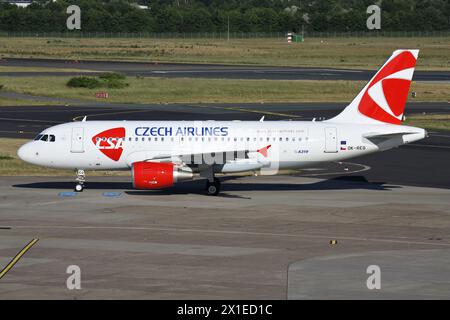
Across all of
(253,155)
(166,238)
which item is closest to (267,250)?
(166,238)

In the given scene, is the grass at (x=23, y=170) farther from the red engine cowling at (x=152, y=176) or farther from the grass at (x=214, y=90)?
the grass at (x=214, y=90)

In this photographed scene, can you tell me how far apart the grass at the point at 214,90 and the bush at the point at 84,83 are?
1.62 meters

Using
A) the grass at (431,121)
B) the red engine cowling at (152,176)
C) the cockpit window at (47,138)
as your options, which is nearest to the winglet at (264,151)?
the red engine cowling at (152,176)

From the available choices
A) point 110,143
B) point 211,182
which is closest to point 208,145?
point 211,182

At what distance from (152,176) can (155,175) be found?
18 cm

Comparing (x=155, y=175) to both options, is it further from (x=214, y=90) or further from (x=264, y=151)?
(x=214, y=90)

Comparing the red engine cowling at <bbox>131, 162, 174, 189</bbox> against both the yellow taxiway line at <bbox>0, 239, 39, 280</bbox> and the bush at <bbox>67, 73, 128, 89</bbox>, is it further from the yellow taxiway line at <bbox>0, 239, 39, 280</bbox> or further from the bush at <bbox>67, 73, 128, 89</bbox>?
the bush at <bbox>67, 73, 128, 89</bbox>

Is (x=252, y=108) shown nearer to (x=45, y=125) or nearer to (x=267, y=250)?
(x=45, y=125)

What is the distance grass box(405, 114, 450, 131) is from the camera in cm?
9275

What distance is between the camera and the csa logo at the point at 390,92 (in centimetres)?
5897

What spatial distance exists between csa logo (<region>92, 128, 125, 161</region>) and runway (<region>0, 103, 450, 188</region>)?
1537 cm

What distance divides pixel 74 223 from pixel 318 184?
1965 cm

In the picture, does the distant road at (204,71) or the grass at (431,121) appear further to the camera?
the distant road at (204,71)

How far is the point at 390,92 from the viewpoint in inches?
2325
